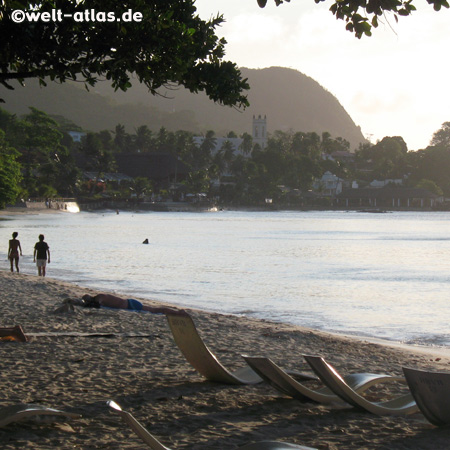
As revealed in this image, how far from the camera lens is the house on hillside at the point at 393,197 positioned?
166500 millimetres

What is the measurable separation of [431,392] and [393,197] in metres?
165

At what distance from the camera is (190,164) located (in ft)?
545

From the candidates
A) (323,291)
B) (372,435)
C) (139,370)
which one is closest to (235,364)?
(139,370)

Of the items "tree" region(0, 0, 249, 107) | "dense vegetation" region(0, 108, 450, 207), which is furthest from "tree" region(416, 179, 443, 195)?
"tree" region(0, 0, 249, 107)

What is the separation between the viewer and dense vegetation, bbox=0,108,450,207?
104 metres

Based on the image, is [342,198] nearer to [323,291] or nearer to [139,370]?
[323,291]

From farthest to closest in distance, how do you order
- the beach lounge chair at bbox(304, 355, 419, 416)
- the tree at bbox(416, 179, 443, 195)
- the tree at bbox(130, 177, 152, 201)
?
the tree at bbox(416, 179, 443, 195), the tree at bbox(130, 177, 152, 201), the beach lounge chair at bbox(304, 355, 419, 416)

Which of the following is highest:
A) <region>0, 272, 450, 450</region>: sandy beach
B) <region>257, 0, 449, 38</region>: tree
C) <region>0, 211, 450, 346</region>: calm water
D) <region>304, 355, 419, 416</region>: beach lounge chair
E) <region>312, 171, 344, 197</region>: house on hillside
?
<region>312, 171, 344, 197</region>: house on hillside

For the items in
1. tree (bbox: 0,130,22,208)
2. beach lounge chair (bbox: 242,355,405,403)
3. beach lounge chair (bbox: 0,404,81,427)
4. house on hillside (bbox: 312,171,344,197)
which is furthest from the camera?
house on hillside (bbox: 312,171,344,197)

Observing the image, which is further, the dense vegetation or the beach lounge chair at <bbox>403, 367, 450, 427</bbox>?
the dense vegetation

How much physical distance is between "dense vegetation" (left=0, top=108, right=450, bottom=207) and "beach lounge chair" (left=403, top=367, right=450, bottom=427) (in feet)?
256

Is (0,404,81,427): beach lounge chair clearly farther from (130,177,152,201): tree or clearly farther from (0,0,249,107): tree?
Result: (130,177,152,201): tree

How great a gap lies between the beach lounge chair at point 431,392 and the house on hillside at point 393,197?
538 feet

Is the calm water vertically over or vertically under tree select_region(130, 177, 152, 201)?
under
